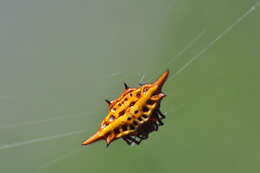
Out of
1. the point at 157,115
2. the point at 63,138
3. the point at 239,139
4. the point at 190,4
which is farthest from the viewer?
the point at 190,4

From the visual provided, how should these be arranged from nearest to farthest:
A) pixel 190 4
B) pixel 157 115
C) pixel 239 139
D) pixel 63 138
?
pixel 157 115
pixel 239 139
pixel 63 138
pixel 190 4

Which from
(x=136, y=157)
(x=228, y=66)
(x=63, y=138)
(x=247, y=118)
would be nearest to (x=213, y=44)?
(x=228, y=66)

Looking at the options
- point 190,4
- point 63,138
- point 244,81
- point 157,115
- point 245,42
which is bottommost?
point 157,115

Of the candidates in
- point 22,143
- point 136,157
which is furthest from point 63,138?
point 136,157

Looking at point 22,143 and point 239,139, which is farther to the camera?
point 22,143

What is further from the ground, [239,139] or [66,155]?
[66,155]

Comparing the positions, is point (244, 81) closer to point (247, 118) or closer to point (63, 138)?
point (247, 118)

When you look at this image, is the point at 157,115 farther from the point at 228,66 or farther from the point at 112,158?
the point at 228,66
